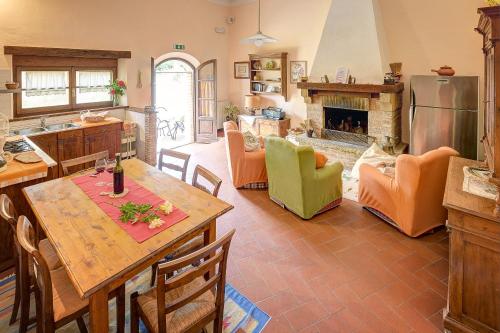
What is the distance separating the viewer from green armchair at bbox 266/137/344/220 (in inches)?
148

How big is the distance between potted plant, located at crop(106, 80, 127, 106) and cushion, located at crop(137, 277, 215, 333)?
209 inches

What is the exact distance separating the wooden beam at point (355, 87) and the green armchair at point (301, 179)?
219cm

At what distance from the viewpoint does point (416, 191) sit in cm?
336

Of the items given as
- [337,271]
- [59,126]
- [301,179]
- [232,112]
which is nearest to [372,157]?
[301,179]

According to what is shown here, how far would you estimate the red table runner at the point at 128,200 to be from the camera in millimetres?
1969

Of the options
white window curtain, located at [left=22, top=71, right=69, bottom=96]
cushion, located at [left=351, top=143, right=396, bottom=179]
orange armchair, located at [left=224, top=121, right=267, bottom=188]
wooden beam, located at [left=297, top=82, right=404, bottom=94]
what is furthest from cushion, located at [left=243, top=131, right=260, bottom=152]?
white window curtain, located at [left=22, top=71, right=69, bottom=96]

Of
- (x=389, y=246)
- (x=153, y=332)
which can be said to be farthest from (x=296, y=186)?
(x=153, y=332)

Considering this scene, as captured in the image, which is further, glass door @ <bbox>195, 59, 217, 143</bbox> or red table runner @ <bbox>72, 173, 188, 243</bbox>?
glass door @ <bbox>195, 59, 217, 143</bbox>

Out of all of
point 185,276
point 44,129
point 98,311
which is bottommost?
point 98,311

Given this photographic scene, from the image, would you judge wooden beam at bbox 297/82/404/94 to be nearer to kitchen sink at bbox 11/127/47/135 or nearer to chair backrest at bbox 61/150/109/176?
chair backrest at bbox 61/150/109/176

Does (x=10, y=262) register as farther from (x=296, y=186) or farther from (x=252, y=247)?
(x=296, y=186)

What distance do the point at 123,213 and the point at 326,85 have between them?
514 cm

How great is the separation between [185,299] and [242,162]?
131 inches

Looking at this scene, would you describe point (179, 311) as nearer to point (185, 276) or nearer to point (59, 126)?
point (185, 276)
